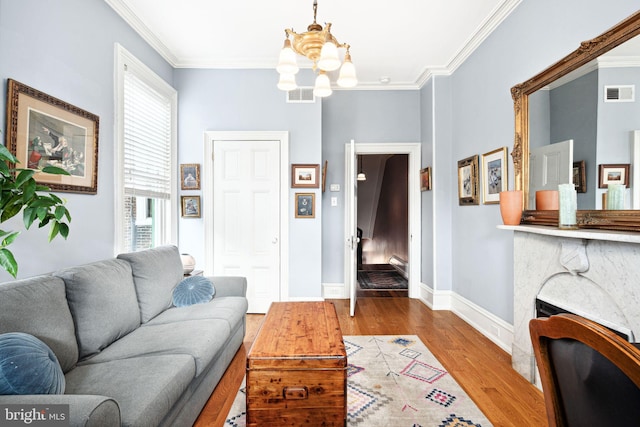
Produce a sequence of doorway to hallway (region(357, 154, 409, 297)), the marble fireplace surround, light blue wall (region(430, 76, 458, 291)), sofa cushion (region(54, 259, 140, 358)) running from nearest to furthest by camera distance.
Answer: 1. the marble fireplace surround
2. sofa cushion (region(54, 259, 140, 358))
3. light blue wall (region(430, 76, 458, 291))
4. doorway to hallway (region(357, 154, 409, 297))

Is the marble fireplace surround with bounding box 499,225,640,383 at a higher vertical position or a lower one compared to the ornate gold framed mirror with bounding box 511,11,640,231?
lower

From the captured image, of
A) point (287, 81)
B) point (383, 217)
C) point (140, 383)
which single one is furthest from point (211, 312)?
point (383, 217)

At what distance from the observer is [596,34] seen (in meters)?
1.85

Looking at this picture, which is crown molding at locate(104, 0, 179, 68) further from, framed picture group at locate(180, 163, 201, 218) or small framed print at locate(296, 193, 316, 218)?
small framed print at locate(296, 193, 316, 218)

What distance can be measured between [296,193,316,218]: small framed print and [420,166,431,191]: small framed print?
1.55 metres

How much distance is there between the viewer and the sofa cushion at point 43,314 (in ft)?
4.36

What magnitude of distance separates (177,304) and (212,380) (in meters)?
0.75

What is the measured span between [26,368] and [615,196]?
2787mm

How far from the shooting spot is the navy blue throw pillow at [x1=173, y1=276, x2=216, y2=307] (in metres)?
2.54

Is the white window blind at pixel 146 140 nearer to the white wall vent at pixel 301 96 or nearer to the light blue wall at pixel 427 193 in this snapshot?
the white wall vent at pixel 301 96

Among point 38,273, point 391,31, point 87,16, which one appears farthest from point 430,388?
point 87,16

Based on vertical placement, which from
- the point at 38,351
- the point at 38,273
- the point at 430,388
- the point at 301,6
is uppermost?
the point at 301,6

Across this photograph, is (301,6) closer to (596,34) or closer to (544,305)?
(596,34)

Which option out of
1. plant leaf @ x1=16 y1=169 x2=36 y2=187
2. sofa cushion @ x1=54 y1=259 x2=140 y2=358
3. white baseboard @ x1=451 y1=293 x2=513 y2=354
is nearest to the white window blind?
sofa cushion @ x1=54 y1=259 x2=140 y2=358
